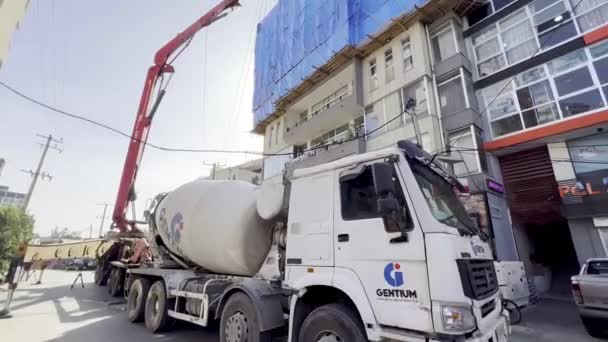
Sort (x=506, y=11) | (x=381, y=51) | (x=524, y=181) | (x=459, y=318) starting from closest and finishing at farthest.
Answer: (x=459, y=318), (x=524, y=181), (x=506, y=11), (x=381, y=51)

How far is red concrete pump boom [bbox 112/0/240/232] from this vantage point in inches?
492

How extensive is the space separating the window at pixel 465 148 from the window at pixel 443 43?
14.6ft

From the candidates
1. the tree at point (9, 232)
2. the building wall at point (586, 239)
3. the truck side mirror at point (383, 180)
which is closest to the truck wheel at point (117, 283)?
the tree at point (9, 232)

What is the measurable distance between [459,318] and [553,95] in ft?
45.2

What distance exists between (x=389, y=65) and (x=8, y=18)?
675 inches

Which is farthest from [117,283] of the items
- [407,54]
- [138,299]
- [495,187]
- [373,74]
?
[407,54]

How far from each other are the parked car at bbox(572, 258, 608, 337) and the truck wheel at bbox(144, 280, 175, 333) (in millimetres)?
8910

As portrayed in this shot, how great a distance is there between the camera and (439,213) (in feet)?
10.6

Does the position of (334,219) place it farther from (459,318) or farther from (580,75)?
(580,75)

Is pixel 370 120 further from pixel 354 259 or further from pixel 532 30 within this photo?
pixel 354 259

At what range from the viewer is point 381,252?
3105 mm

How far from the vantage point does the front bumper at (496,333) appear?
8.75 feet

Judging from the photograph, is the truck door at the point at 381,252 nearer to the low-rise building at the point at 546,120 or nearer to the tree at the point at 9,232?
the low-rise building at the point at 546,120

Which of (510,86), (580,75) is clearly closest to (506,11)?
(510,86)
